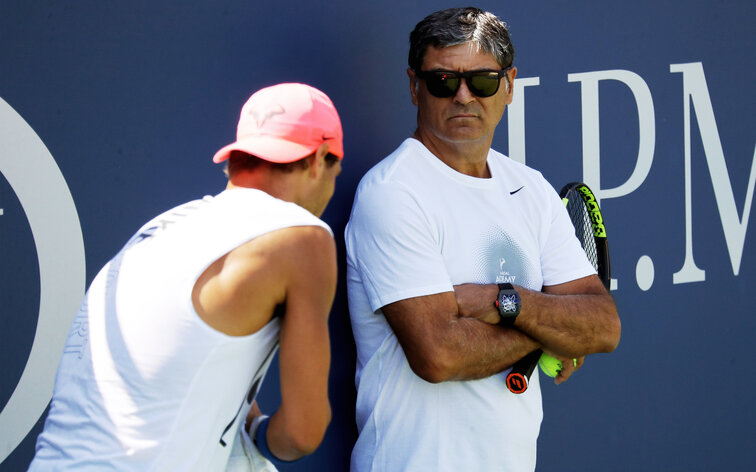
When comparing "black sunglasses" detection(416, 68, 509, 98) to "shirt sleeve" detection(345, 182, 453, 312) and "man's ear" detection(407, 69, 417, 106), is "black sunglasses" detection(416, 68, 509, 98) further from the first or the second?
"shirt sleeve" detection(345, 182, 453, 312)

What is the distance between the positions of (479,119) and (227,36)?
2.70 feet

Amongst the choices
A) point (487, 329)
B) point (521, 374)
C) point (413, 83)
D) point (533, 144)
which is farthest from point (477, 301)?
point (533, 144)

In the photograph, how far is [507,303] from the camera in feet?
7.78

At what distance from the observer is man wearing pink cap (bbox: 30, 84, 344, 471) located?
1582 mm

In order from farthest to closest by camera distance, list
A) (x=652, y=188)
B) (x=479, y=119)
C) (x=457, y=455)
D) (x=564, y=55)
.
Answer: (x=652, y=188) < (x=564, y=55) < (x=479, y=119) < (x=457, y=455)

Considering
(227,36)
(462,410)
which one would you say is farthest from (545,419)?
(227,36)

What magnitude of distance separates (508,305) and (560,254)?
0.38m

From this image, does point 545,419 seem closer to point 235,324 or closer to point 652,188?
point 652,188

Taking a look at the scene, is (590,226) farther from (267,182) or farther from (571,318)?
(267,182)

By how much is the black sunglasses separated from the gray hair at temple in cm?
7

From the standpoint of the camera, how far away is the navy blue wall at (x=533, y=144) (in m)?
2.41

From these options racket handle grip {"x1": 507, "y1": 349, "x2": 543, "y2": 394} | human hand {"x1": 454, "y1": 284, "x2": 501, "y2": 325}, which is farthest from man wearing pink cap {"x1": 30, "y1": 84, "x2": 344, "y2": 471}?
racket handle grip {"x1": 507, "y1": 349, "x2": 543, "y2": 394}

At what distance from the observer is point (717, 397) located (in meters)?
3.74

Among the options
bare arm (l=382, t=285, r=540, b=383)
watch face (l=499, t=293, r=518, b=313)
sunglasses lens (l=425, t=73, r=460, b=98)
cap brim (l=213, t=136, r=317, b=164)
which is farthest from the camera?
sunglasses lens (l=425, t=73, r=460, b=98)
